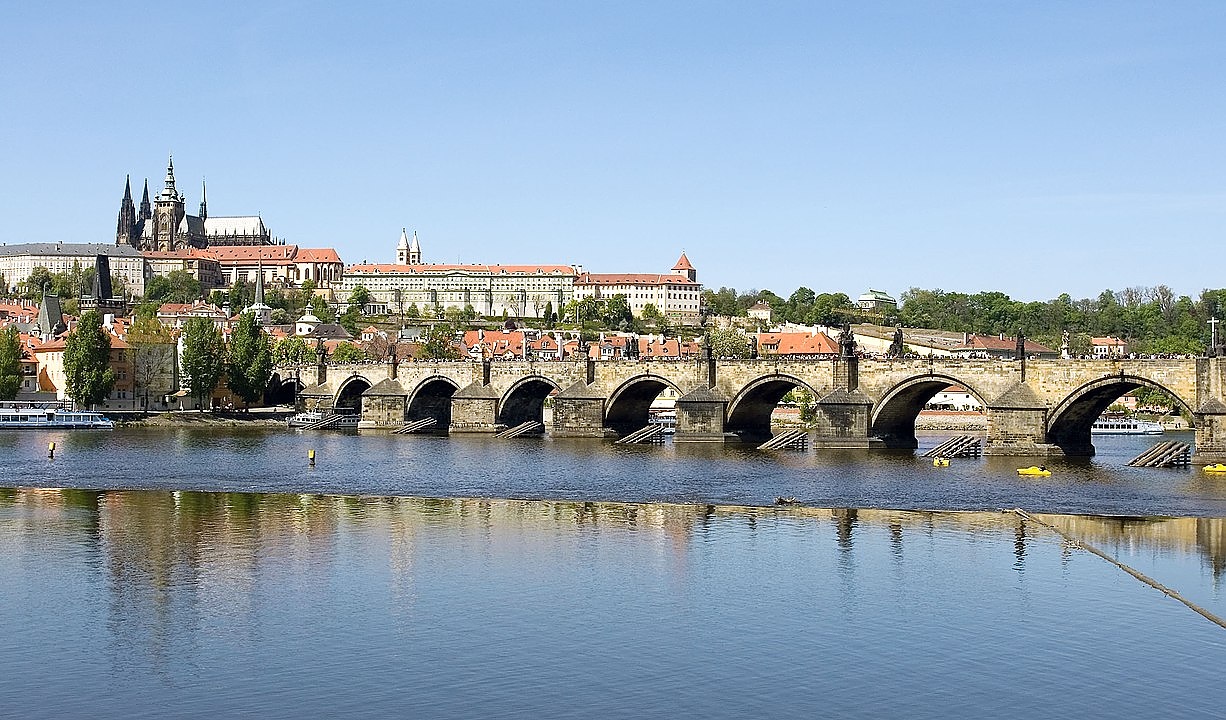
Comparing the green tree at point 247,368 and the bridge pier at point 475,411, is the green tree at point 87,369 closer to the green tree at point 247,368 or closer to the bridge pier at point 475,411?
the green tree at point 247,368

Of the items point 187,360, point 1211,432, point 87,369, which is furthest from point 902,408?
point 87,369

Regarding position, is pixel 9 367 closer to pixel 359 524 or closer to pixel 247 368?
pixel 247 368

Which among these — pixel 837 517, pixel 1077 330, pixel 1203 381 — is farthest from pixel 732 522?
pixel 1077 330

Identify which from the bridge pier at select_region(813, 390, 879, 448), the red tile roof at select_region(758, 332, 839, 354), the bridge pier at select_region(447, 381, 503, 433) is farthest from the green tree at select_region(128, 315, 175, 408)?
the red tile roof at select_region(758, 332, 839, 354)

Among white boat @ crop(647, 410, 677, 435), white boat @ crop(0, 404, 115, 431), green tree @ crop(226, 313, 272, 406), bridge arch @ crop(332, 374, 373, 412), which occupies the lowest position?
white boat @ crop(647, 410, 677, 435)

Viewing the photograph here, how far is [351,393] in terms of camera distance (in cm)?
9825

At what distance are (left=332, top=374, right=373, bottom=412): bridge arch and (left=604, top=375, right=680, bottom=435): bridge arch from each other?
22676 millimetres

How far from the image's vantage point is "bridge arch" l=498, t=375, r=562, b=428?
8362 cm

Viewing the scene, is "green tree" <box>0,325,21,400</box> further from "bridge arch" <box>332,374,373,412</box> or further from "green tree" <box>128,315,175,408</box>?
"bridge arch" <box>332,374,373,412</box>

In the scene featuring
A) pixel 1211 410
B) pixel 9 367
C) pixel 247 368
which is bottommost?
pixel 1211 410

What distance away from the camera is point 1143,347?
159250mm

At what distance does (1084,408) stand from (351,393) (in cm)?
5344

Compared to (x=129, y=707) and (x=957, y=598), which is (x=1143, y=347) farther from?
(x=129, y=707)

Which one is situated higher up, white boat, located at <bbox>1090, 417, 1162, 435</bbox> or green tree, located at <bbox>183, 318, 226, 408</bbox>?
green tree, located at <bbox>183, 318, 226, 408</bbox>
